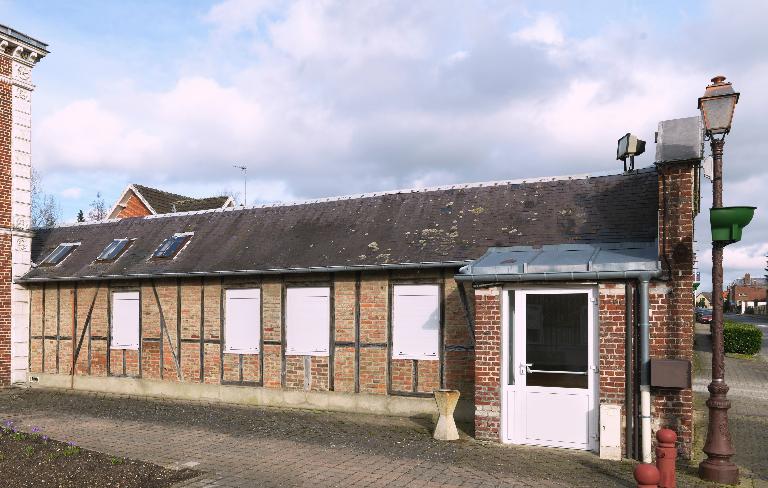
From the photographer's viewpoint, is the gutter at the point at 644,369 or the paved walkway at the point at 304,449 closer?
the paved walkway at the point at 304,449

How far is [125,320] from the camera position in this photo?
566 inches

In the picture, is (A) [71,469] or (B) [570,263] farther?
(B) [570,263]

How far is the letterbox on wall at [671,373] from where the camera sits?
25.8 ft

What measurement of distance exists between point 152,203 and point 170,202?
68.8 inches

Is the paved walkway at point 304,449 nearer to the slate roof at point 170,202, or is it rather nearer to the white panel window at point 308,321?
the white panel window at point 308,321

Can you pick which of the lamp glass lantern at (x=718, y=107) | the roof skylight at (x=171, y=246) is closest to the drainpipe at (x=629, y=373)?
the lamp glass lantern at (x=718, y=107)

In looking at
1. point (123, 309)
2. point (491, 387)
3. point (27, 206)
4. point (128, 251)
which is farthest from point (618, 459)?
point (27, 206)

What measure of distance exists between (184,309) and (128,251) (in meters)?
3.01

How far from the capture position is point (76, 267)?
608 inches

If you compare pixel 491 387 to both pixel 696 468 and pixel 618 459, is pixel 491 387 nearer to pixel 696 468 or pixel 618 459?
pixel 618 459

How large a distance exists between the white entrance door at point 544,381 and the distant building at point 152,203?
21.9m

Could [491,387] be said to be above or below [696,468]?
above

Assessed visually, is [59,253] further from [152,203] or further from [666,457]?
[666,457]

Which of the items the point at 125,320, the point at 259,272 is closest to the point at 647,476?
the point at 259,272
